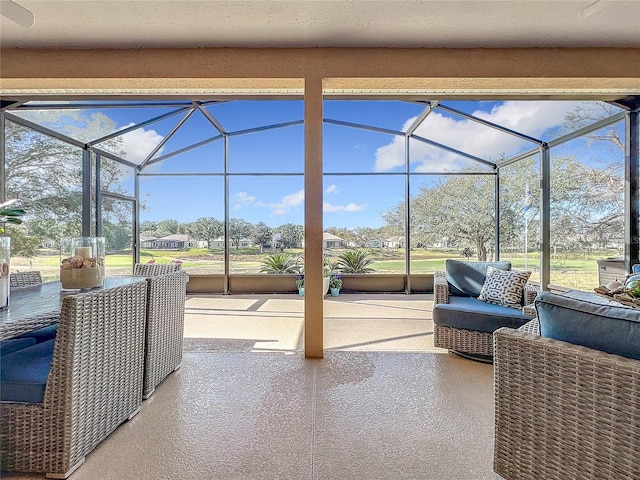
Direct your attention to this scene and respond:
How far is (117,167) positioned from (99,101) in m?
1.80

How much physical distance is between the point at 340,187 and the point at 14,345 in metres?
5.22

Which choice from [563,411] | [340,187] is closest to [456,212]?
[340,187]

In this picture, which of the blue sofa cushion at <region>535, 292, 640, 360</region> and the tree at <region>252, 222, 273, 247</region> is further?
the tree at <region>252, 222, 273, 247</region>

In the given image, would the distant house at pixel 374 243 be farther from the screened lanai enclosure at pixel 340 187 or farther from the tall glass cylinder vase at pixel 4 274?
the tall glass cylinder vase at pixel 4 274

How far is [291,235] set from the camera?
21.2ft

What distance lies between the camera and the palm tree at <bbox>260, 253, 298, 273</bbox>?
6316 mm

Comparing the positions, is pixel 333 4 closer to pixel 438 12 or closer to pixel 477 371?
pixel 438 12

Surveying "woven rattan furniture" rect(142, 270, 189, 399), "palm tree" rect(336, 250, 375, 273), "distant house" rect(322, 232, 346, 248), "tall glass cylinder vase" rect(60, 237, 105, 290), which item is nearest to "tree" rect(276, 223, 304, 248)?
"distant house" rect(322, 232, 346, 248)

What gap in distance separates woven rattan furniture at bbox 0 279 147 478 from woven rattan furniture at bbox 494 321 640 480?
201 centimetres

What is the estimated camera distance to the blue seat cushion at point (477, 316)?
2760mm

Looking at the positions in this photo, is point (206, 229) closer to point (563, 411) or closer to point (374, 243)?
point (374, 243)

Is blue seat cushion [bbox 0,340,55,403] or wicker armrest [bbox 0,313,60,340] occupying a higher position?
wicker armrest [bbox 0,313,60,340]

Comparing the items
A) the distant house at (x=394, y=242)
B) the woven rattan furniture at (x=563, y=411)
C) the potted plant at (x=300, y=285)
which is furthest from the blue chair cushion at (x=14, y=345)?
the distant house at (x=394, y=242)

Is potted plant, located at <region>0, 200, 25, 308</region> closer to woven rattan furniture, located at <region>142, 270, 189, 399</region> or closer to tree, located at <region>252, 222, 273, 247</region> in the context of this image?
woven rattan furniture, located at <region>142, 270, 189, 399</region>
